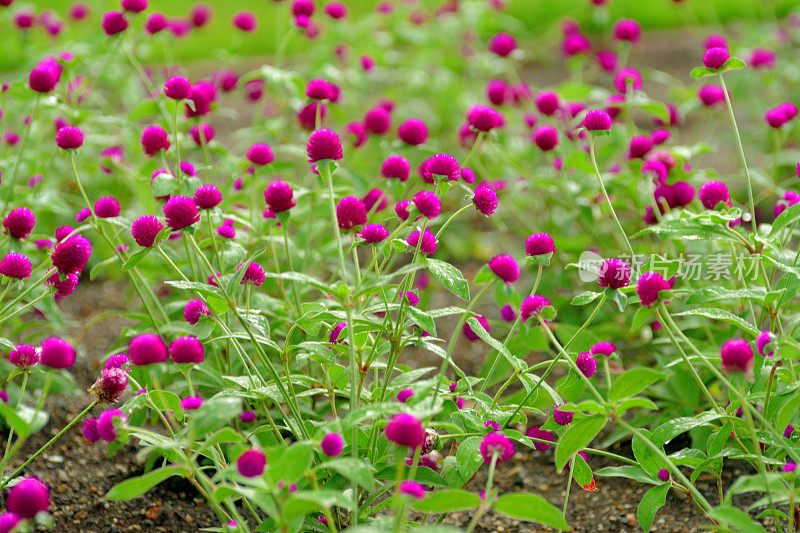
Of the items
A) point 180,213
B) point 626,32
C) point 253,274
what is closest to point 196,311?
point 253,274

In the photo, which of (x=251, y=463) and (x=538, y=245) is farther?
(x=538, y=245)

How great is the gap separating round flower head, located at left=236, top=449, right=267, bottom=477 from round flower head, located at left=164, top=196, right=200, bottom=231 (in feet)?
1.84

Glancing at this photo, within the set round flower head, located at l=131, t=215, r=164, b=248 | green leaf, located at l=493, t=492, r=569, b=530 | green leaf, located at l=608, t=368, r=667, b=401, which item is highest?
round flower head, located at l=131, t=215, r=164, b=248

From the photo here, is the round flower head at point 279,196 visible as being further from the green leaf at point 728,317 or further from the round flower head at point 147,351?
the green leaf at point 728,317

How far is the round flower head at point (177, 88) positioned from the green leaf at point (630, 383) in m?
1.18

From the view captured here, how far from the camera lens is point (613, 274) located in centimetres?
160

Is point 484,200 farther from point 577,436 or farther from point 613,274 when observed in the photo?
point 577,436

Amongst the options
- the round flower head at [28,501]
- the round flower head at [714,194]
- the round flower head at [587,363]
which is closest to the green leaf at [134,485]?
the round flower head at [28,501]

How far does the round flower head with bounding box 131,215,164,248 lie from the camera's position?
165 cm

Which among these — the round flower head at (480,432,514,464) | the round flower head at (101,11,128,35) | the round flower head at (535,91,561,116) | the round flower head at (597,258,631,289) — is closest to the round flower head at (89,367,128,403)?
the round flower head at (480,432,514,464)

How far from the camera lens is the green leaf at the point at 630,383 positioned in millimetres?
1426

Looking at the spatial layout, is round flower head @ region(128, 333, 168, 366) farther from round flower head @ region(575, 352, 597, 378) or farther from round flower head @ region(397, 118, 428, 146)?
round flower head @ region(397, 118, 428, 146)

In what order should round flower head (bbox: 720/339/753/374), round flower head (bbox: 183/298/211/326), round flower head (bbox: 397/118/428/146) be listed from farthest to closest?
round flower head (bbox: 397/118/428/146)
round flower head (bbox: 183/298/211/326)
round flower head (bbox: 720/339/753/374)

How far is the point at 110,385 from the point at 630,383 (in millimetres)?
932
